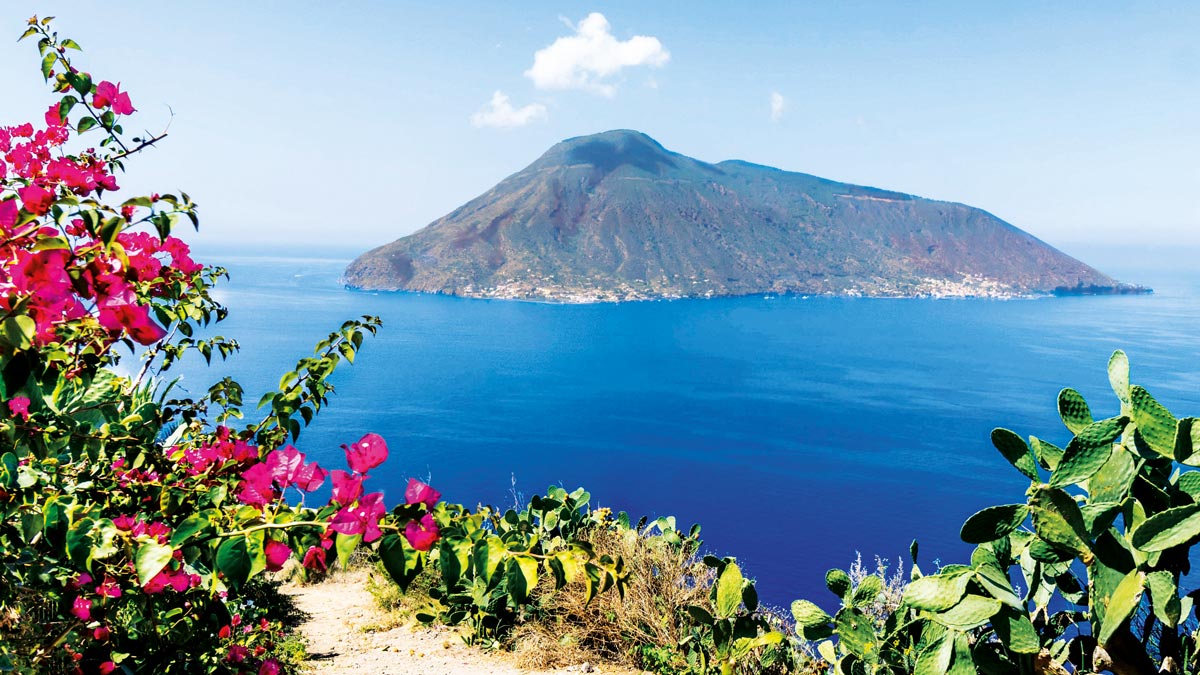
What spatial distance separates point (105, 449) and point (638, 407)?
4969 cm

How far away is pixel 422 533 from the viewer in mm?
1007

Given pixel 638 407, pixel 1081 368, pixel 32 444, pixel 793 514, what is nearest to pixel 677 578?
pixel 32 444

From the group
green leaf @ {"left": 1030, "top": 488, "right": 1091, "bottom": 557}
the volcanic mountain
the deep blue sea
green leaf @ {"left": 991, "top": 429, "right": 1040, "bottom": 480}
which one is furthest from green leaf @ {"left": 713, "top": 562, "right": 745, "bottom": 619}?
the volcanic mountain

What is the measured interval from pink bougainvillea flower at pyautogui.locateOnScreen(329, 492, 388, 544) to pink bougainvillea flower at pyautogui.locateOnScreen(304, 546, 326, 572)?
0.41 feet

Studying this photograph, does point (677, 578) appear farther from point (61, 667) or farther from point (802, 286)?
point (802, 286)

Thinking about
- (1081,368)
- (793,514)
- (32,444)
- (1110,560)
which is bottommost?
(793,514)

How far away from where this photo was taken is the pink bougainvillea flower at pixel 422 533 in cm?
100

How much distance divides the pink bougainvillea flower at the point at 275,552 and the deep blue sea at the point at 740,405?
15.2 metres

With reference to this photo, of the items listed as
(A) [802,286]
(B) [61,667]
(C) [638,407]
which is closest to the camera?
(B) [61,667]

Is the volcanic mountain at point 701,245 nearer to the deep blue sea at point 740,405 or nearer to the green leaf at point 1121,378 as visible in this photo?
the deep blue sea at point 740,405

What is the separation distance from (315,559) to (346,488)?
0.58 ft

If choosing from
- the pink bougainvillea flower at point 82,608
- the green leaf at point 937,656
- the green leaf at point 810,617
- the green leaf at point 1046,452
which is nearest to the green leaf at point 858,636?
the green leaf at point 810,617

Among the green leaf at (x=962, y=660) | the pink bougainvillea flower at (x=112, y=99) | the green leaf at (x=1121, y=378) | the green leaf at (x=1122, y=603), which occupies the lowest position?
the green leaf at (x=962, y=660)

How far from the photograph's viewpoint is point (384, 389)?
52.2 meters
